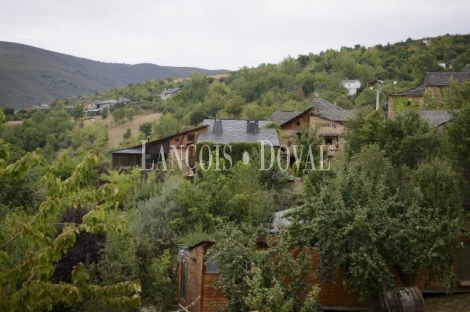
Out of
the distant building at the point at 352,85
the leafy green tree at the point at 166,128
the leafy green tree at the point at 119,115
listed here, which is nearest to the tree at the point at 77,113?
the leafy green tree at the point at 119,115

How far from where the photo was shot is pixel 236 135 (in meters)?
48.1

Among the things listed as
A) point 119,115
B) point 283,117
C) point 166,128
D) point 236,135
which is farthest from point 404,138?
point 119,115

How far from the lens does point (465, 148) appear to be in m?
29.4

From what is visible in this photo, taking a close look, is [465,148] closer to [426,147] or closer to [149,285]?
[426,147]

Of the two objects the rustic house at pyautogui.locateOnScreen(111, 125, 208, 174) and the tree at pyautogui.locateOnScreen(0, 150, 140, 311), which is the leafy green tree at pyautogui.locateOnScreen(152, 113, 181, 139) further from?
the tree at pyautogui.locateOnScreen(0, 150, 140, 311)

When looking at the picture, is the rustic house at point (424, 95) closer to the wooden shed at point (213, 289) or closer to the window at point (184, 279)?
the wooden shed at point (213, 289)

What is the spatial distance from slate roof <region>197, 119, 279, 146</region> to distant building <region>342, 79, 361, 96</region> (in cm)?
5174

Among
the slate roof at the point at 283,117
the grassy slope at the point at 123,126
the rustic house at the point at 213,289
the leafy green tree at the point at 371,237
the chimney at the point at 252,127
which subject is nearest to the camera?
the leafy green tree at the point at 371,237

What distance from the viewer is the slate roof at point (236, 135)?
47469 millimetres

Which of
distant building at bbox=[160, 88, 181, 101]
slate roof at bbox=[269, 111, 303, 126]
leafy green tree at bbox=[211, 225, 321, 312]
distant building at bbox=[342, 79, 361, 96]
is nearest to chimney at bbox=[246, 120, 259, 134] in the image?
slate roof at bbox=[269, 111, 303, 126]

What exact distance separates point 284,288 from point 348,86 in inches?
3448

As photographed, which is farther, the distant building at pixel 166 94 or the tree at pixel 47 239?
the distant building at pixel 166 94

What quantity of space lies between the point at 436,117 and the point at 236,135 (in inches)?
610

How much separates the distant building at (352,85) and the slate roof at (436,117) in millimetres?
58984
